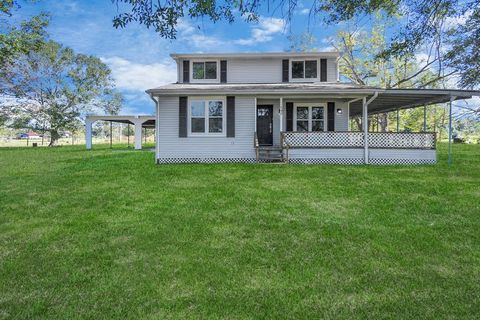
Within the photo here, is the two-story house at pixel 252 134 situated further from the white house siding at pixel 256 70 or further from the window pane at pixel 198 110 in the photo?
the white house siding at pixel 256 70

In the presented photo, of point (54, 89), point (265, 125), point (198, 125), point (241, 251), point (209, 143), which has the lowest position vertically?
A: point (241, 251)

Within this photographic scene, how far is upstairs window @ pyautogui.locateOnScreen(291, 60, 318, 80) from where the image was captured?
1512 cm

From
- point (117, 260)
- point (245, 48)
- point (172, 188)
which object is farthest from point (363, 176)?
point (245, 48)

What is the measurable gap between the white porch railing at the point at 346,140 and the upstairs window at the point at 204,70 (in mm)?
4965

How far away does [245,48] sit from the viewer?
15.7 meters

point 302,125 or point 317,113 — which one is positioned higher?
point 317,113

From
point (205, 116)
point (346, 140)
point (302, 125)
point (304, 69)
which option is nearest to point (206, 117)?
point (205, 116)

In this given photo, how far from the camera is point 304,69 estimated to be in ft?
49.8

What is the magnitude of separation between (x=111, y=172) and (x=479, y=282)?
33.1 ft

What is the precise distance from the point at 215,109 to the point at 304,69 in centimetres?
505

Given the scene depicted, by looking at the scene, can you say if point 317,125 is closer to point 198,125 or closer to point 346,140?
point 346,140

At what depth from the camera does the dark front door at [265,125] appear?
14688mm

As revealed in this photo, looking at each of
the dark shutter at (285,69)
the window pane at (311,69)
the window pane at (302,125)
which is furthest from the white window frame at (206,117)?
the window pane at (311,69)

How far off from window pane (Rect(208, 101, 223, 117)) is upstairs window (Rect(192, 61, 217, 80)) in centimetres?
256
